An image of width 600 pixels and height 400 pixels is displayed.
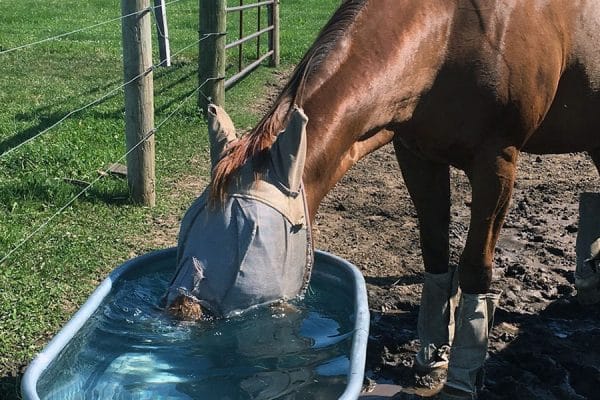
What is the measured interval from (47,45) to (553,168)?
706cm

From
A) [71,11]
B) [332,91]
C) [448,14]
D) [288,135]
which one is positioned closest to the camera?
[288,135]

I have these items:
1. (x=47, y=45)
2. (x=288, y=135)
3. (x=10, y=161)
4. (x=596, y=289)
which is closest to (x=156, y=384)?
(x=288, y=135)

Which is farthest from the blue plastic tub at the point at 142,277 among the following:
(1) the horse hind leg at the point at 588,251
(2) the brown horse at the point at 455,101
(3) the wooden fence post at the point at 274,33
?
(3) the wooden fence post at the point at 274,33

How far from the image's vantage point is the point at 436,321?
3.42 meters

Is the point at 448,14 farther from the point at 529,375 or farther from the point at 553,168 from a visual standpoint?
the point at 553,168

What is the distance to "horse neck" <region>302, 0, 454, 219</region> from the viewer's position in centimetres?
244

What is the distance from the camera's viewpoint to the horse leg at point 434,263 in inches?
130

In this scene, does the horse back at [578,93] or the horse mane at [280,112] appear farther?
the horse back at [578,93]

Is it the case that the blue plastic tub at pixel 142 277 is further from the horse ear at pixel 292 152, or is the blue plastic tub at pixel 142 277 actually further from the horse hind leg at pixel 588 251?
the horse hind leg at pixel 588 251

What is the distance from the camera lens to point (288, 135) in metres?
2.15

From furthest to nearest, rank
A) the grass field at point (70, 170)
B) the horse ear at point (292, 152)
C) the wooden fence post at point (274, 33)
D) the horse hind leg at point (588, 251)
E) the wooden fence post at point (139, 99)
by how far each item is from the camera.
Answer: the wooden fence post at point (274, 33) < the wooden fence post at point (139, 99) < the horse hind leg at point (588, 251) < the grass field at point (70, 170) < the horse ear at point (292, 152)

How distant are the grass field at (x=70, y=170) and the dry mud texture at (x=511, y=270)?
1141 millimetres

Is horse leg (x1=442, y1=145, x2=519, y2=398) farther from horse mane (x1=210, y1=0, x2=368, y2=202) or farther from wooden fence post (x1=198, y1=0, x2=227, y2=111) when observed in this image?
wooden fence post (x1=198, y1=0, x2=227, y2=111)

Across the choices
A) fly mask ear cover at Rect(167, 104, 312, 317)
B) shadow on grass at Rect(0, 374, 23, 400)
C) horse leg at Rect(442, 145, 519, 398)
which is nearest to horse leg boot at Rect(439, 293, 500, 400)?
horse leg at Rect(442, 145, 519, 398)
